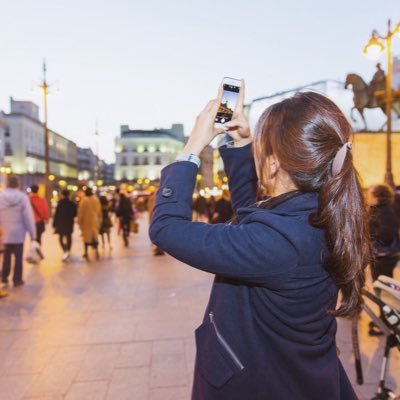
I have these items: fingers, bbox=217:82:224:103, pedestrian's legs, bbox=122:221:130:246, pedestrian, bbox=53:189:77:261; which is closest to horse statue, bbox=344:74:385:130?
pedestrian's legs, bbox=122:221:130:246

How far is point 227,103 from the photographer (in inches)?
56.4

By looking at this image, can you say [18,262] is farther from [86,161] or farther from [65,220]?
[86,161]

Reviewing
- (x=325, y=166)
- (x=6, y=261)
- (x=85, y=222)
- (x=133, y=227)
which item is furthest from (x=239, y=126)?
(x=133, y=227)

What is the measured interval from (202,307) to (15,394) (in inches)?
113

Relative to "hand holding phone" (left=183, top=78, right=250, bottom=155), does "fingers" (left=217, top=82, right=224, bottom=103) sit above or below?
above

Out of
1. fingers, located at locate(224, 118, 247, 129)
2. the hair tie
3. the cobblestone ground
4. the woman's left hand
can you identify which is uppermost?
fingers, located at locate(224, 118, 247, 129)

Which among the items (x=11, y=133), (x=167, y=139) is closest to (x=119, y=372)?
(x=11, y=133)

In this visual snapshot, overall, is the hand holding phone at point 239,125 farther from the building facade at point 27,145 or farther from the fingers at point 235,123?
the building facade at point 27,145

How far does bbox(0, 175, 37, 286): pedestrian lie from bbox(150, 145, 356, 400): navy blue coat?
265 inches

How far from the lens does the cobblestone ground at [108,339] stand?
3570 millimetres

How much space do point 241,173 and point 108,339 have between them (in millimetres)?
3674

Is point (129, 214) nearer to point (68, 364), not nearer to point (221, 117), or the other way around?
point (68, 364)

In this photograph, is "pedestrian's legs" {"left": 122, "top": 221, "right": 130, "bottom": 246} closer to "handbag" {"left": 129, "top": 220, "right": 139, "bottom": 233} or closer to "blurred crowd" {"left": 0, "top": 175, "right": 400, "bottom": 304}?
"blurred crowd" {"left": 0, "top": 175, "right": 400, "bottom": 304}

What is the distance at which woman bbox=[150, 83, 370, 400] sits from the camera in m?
1.16
